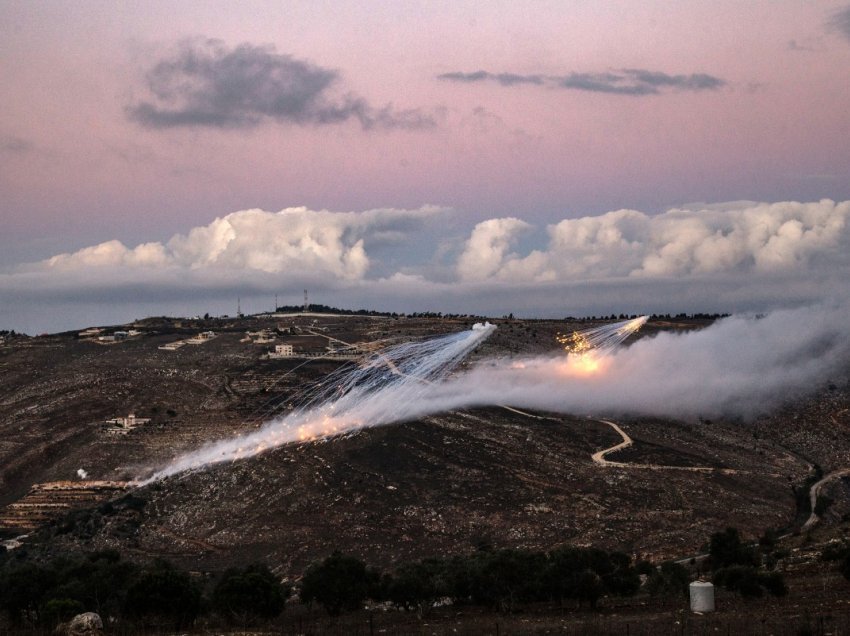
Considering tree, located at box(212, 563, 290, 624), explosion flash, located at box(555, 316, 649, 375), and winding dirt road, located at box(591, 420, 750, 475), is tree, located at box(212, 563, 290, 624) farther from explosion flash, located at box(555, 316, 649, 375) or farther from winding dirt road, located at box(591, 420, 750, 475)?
explosion flash, located at box(555, 316, 649, 375)

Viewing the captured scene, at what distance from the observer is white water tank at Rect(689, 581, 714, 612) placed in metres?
57.7

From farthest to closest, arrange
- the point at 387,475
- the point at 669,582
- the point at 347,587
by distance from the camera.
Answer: the point at 387,475 → the point at 669,582 → the point at 347,587

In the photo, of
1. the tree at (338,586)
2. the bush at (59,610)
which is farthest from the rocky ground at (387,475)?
the bush at (59,610)

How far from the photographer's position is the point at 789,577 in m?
68.6

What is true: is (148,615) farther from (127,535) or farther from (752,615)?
(127,535)

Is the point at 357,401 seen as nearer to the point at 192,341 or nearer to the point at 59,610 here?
the point at 192,341

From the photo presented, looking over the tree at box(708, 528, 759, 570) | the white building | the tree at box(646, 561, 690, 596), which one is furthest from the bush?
the white building

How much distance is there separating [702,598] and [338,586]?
2116 cm

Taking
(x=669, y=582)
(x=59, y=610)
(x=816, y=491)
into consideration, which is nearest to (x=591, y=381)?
(x=816, y=491)

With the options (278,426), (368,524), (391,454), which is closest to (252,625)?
(368,524)

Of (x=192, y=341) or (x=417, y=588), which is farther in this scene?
Result: (x=192, y=341)

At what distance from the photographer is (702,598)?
57.9 meters

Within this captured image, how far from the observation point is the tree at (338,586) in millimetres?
64000

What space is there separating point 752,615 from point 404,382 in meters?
83.7
